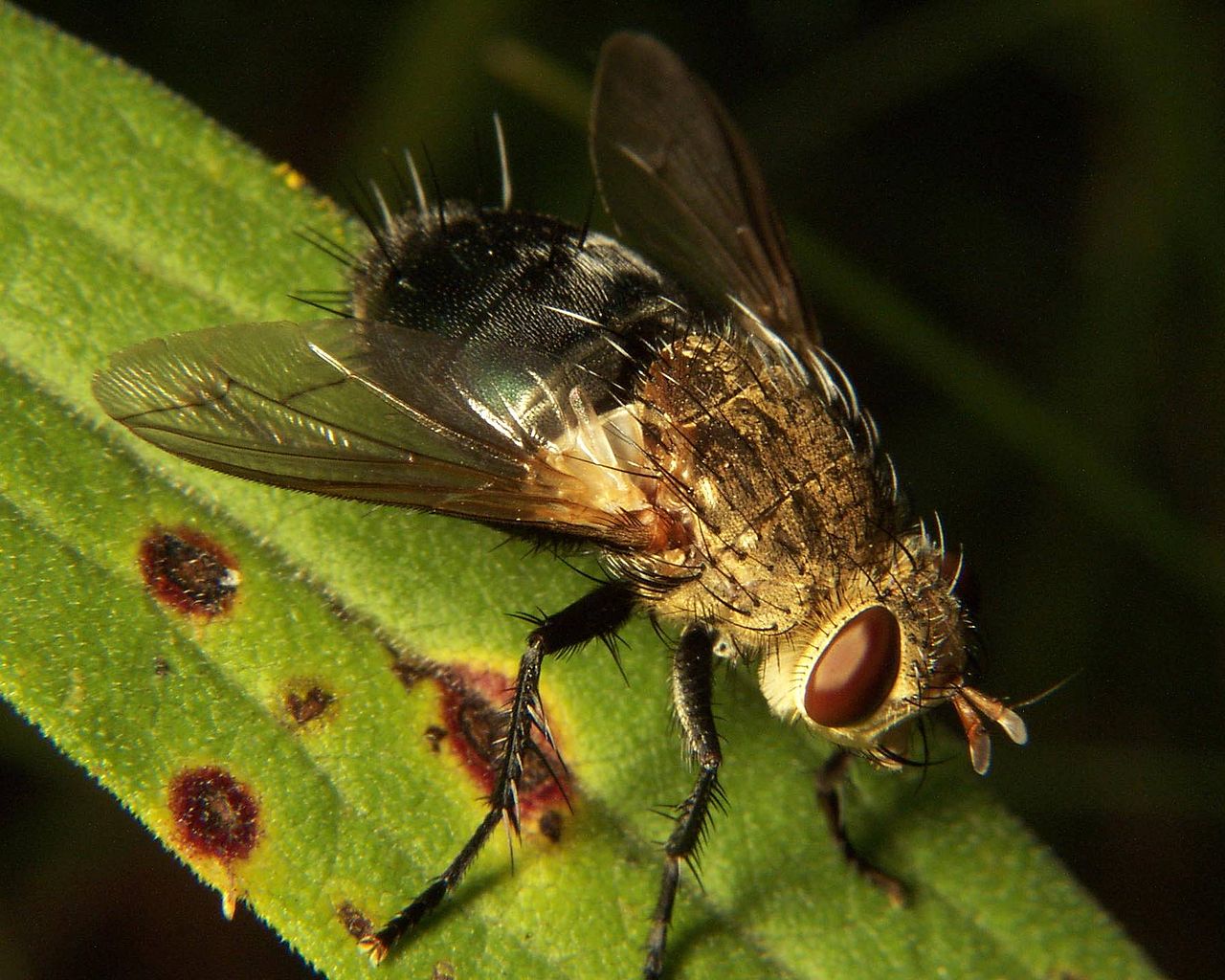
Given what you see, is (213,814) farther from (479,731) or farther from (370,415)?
(370,415)

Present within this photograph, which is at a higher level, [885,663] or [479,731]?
[885,663]

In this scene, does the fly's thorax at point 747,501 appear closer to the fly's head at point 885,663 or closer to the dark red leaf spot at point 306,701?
the fly's head at point 885,663

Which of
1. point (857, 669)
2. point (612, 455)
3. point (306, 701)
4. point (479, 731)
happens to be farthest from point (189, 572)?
point (857, 669)

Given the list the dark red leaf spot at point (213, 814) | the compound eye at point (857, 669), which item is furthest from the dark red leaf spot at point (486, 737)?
the compound eye at point (857, 669)

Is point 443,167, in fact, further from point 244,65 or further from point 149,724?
point 149,724

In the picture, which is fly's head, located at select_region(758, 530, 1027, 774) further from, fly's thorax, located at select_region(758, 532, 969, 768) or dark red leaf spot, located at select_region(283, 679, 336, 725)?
dark red leaf spot, located at select_region(283, 679, 336, 725)
